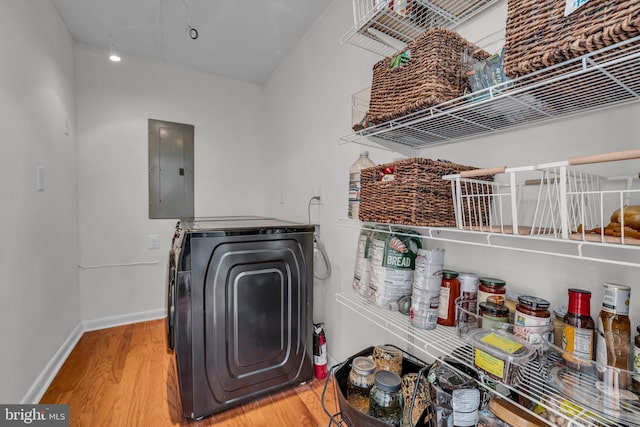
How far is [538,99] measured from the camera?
27.9 inches

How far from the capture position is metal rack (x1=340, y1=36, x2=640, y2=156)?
53cm

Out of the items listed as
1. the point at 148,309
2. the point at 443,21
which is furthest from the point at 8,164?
the point at 443,21

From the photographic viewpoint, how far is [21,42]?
58.8 inches

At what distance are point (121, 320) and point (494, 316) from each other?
9.90 ft

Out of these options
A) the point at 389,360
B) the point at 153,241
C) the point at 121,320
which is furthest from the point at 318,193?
the point at 121,320

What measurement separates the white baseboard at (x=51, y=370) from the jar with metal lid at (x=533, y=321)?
2260 millimetres

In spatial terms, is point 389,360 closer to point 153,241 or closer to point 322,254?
point 322,254

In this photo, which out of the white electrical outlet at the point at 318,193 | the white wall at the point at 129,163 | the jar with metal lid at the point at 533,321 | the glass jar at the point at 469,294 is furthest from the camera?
the white wall at the point at 129,163

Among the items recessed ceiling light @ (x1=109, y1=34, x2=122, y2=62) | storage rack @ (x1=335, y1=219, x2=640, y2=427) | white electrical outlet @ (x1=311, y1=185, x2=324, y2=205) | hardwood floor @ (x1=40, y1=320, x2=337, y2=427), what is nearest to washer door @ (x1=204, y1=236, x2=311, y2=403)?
hardwood floor @ (x1=40, y1=320, x2=337, y2=427)

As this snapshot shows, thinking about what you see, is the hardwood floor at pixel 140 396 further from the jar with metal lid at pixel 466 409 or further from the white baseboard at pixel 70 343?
the jar with metal lid at pixel 466 409

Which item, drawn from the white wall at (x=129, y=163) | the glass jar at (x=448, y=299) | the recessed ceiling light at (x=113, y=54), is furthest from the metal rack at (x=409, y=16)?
the white wall at (x=129, y=163)

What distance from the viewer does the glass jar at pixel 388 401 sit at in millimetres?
939

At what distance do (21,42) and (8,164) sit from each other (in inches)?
27.1

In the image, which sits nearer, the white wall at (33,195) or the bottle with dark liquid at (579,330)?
the bottle with dark liquid at (579,330)
